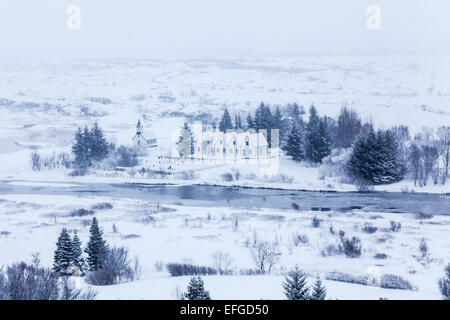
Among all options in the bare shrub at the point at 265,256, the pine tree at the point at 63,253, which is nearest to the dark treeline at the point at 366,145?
the bare shrub at the point at 265,256

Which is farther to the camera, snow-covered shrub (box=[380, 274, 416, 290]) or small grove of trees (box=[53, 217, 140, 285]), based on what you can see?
small grove of trees (box=[53, 217, 140, 285])

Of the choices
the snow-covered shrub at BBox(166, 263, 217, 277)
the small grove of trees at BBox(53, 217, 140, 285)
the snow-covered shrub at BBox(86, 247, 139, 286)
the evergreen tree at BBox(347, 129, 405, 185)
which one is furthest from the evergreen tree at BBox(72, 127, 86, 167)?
A: the snow-covered shrub at BBox(166, 263, 217, 277)

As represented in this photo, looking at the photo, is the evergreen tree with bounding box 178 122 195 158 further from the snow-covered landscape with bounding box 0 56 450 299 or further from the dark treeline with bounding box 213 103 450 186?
the dark treeline with bounding box 213 103 450 186

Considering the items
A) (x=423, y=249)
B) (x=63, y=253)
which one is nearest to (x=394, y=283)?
(x=423, y=249)

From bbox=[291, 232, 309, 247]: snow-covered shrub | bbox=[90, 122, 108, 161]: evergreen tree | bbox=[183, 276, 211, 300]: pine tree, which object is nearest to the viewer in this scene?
bbox=[183, 276, 211, 300]: pine tree

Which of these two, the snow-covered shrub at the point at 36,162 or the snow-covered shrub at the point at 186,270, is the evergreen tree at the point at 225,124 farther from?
the snow-covered shrub at the point at 186,270

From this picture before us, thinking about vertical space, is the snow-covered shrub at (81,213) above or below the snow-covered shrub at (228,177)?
above
